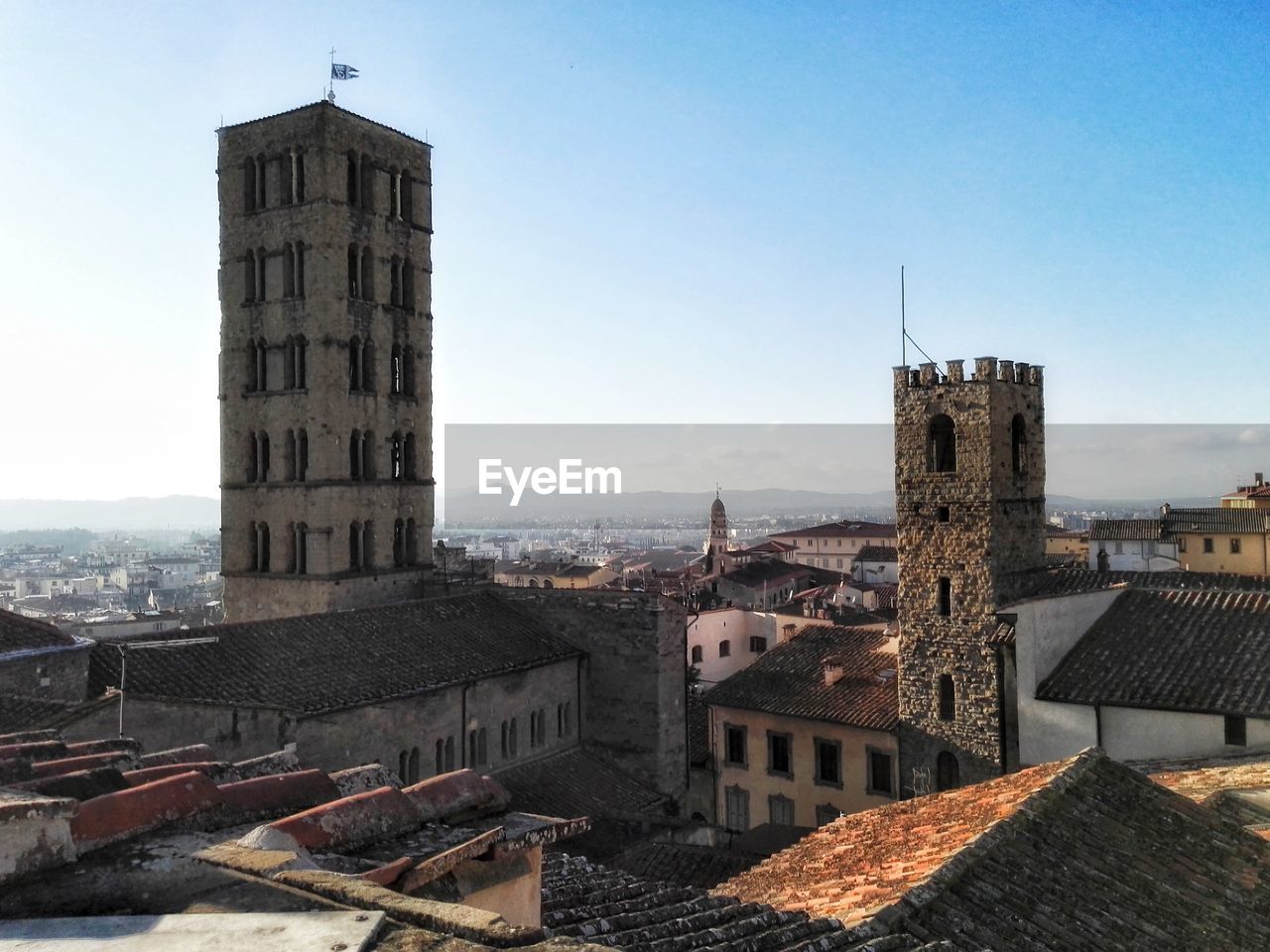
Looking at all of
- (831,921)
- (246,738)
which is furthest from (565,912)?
(246,738)

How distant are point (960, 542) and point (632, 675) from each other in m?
10.1

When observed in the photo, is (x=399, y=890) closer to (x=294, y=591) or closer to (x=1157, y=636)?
(x=1157, y=636)

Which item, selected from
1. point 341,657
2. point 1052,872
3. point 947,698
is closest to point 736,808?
point 947,698

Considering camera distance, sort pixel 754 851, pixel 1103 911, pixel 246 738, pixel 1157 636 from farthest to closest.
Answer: pixel 1157 636 < pixel 754 851 < pixel 246 738 < pixel 1103 911

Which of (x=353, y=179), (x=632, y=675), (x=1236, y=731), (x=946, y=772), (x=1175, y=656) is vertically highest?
(x=353, y=179)

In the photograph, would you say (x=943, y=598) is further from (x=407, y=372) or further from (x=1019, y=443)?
(x=407, y=372)

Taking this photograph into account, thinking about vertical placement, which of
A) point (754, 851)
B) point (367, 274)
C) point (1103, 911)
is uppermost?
point (367, 274)

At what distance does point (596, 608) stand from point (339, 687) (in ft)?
31.9

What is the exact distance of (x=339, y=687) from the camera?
909 inches

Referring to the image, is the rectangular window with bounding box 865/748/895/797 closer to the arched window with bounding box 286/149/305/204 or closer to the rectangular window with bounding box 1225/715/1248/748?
the rectangular window with bounding box 1225/715/1248/748

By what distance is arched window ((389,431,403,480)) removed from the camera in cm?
3941

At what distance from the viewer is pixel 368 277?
3831 cm

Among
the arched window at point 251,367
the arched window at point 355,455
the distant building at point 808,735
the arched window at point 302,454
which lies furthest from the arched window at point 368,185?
the distant building at point 808,735

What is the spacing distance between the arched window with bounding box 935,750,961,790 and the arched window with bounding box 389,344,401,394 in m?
23.3
